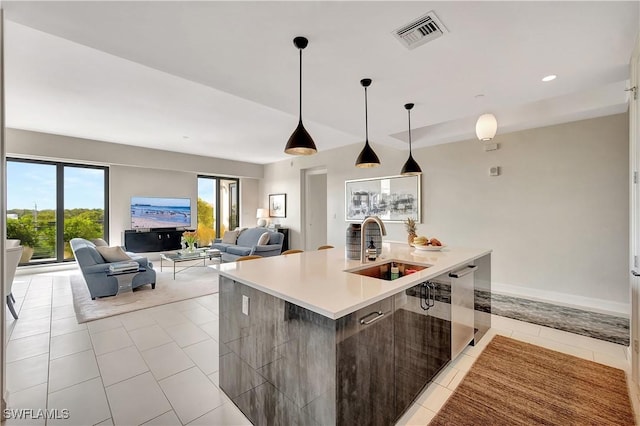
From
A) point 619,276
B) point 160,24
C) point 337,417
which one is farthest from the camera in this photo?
point 619,276

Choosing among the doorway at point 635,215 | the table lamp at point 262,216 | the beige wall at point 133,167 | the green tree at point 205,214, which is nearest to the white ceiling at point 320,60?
the doorway at point 635,215

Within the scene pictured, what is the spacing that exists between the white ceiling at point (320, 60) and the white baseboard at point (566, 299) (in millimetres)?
2354

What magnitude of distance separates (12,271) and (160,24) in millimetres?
3193

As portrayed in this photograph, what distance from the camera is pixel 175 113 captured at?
4234mm

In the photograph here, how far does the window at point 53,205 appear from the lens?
5.60m

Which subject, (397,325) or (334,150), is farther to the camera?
(334,150)

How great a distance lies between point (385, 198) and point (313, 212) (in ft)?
8.68

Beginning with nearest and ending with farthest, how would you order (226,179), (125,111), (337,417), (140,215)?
(337,417)
(125,111)
(140,215)
(226,179)

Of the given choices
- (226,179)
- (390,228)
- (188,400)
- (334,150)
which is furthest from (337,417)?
(226,179)

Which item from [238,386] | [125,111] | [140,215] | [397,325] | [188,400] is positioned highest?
[125,111]

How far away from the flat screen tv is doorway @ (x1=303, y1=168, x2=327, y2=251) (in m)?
3.23

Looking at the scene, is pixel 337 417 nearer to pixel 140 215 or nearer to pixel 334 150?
pixel 334 150

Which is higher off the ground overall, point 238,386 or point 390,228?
point 390,228
